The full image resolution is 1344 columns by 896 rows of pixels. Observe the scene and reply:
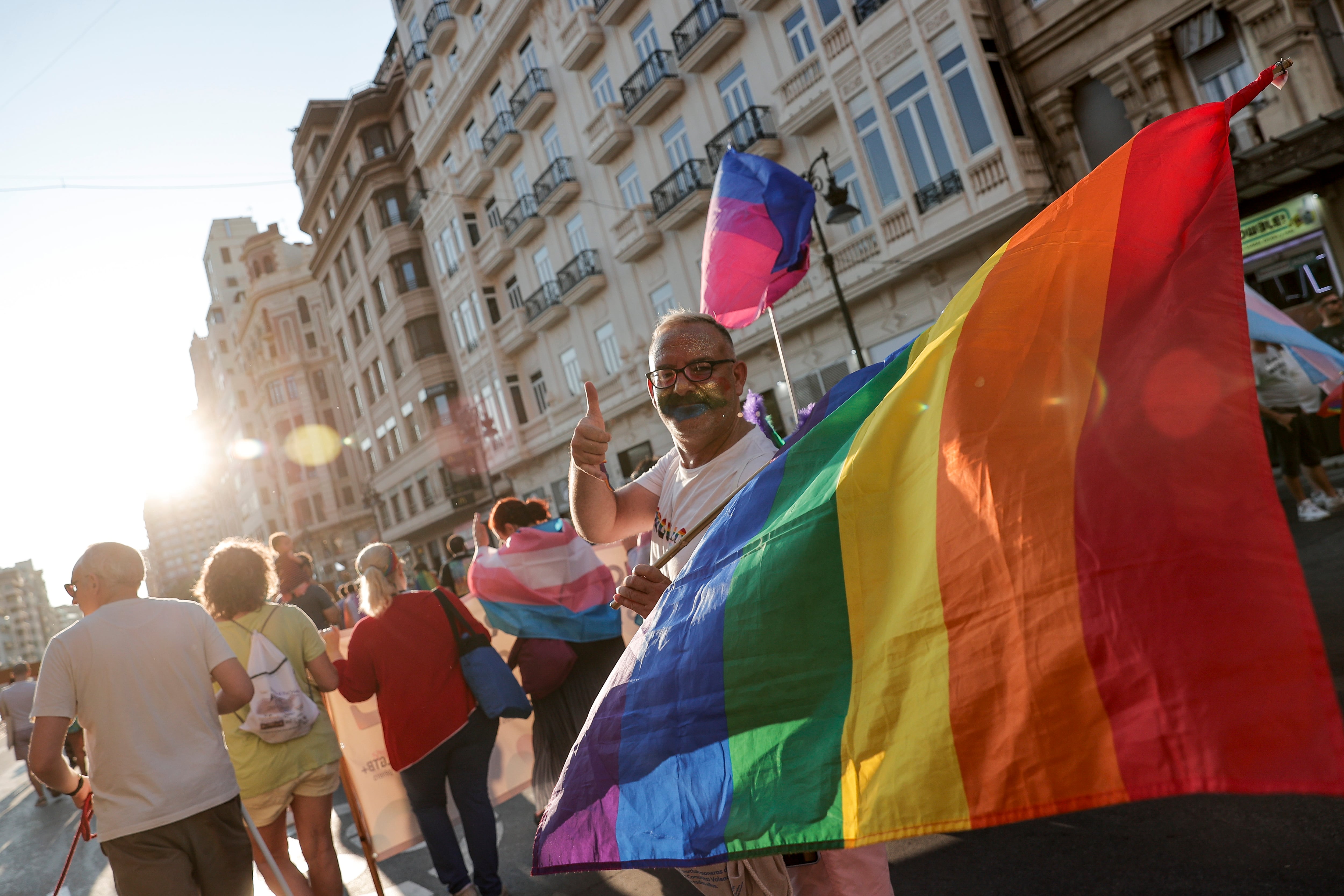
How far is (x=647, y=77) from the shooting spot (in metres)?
23.0

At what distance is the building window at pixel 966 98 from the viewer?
16.2m

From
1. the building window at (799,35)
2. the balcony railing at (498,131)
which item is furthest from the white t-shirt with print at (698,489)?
the balcony railing at (498,131)

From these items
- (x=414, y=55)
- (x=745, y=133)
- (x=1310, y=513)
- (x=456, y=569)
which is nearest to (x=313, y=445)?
(x=414, y=55)

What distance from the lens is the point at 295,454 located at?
58.1 metres

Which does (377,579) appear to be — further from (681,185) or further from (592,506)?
(681,185)

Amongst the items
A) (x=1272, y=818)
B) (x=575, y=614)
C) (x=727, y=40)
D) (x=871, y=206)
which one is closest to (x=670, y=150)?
(x=727, y=40)

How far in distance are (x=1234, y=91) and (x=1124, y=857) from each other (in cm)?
1547

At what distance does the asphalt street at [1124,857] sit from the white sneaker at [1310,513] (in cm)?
329

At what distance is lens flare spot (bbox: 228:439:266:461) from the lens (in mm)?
67812

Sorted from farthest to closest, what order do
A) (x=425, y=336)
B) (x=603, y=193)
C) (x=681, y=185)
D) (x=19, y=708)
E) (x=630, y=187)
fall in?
(x=425, y=336) → (x=603, y=193) → (x=630, y=187) → (x=681, y=185) → (x=19, y=708)

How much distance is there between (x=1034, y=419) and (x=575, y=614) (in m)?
4.41

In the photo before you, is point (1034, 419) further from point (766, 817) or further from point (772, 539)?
point (766, 817)

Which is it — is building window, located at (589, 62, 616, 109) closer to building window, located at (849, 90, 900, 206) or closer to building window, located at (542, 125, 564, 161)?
building window, located at (542, 125, 564, 161)

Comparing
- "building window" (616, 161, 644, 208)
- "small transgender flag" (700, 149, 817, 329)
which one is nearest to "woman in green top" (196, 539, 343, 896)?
"small transgender flag" (700, 149, 817, 329)
